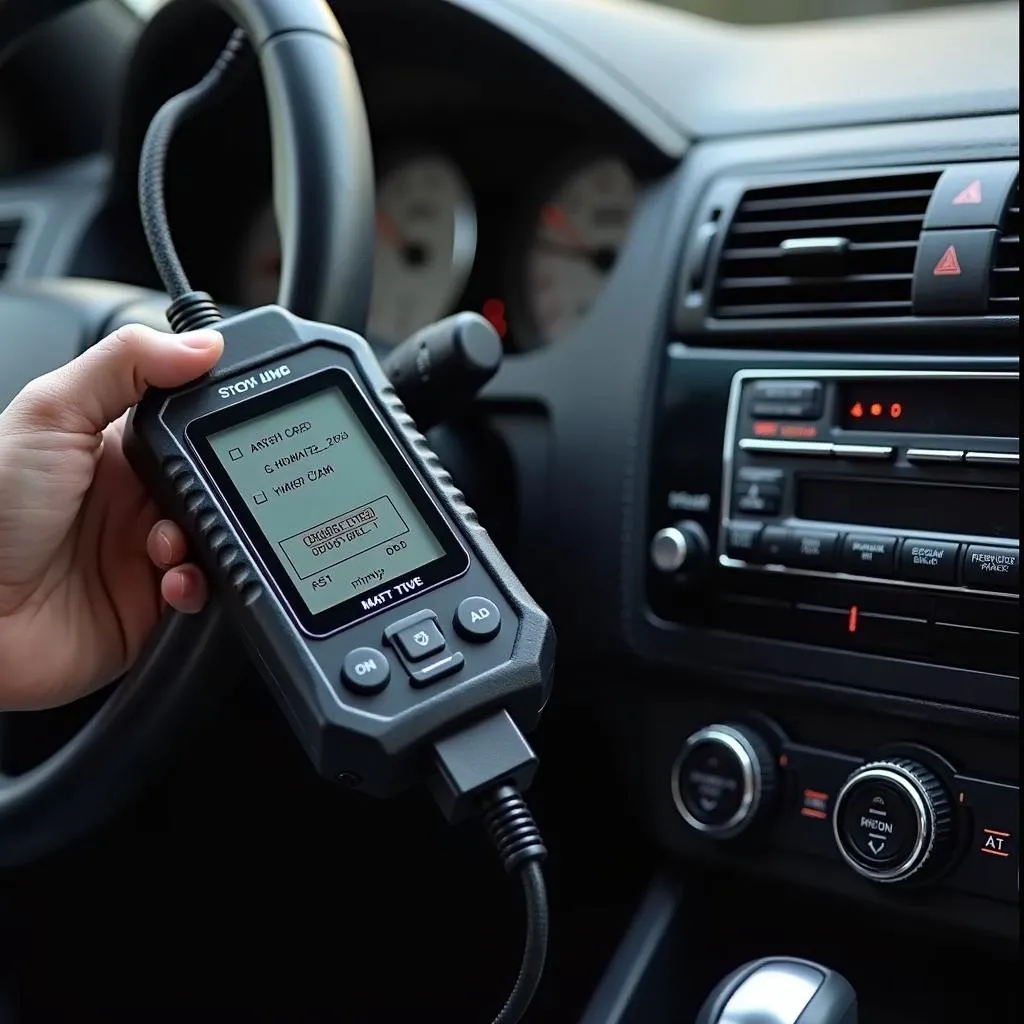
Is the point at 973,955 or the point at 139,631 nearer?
the point at 139,631

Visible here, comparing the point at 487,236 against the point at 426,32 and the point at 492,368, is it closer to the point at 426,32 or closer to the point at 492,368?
the point at 426,32

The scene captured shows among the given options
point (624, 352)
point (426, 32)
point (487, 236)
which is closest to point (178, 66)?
point (426, 32)

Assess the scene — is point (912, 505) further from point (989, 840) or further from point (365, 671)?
point (365, 671)

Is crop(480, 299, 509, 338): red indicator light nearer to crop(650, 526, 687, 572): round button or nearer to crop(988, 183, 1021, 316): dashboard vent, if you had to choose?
crop(650, 526, 687, 572): round button

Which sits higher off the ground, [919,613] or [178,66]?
[178,66]

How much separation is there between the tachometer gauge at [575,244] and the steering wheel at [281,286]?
0.50 metres

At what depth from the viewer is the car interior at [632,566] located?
0.87m

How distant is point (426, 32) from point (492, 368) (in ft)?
1.75

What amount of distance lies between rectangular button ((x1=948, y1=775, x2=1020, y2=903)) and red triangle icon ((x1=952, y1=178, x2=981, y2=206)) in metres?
0.39

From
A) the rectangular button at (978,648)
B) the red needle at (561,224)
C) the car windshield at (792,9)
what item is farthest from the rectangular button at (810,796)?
the car windshield at (792,9)

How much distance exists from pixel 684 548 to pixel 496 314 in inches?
19.9

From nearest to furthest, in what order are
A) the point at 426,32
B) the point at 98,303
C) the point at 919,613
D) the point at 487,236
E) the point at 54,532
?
Result: the point at 54,532 → the point at 919,613 → the point at 98,303 → the point at 426,32 → the point at 487,236

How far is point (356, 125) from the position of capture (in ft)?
2.89

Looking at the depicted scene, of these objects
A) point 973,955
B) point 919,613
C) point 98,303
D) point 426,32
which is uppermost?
point 426,32
